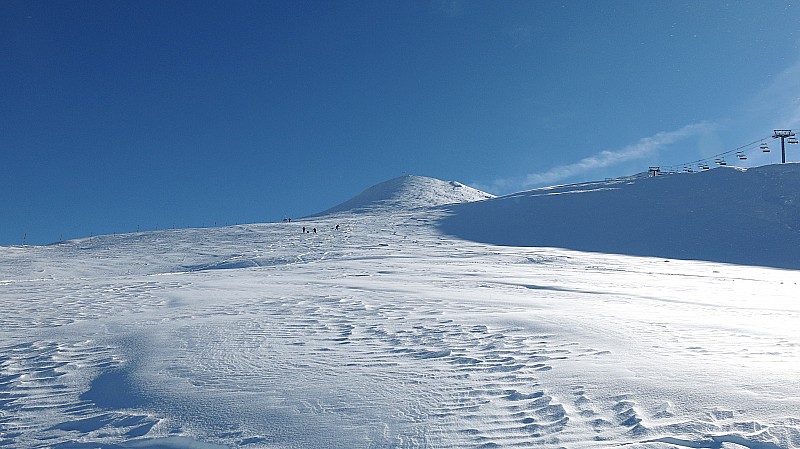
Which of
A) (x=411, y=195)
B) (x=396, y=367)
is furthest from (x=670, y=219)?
(x=396, y=367)

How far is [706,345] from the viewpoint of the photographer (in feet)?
24.0

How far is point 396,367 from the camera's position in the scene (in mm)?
6387

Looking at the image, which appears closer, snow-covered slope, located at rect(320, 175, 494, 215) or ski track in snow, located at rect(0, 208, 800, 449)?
ski track in snow, located at rect(0, 208, 800, 449)

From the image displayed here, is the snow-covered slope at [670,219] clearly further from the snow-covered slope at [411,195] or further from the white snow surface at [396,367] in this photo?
the white snow surface at [396,367]

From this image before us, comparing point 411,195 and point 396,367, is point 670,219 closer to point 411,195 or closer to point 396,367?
point 411,195

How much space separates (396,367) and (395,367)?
13 mm

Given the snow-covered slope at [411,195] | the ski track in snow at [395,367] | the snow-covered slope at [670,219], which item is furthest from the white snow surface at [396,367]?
the snow-covered slope at [411,195]

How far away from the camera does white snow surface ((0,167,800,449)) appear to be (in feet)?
14.6

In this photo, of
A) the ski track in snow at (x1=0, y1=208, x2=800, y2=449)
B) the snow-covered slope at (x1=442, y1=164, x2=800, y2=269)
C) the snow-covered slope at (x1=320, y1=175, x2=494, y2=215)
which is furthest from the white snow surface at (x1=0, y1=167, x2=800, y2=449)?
the snow-covered slope at (x1=320, y1=175, x2=494, y2=215)

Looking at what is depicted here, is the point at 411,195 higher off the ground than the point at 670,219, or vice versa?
the point at 411,195

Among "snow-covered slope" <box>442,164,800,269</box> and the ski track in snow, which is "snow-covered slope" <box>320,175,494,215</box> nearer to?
"snow-covered slope" <box>442,164,800,269</box>

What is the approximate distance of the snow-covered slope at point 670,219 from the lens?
3659cm

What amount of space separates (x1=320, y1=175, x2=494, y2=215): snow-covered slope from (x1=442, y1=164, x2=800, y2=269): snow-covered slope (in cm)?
1632

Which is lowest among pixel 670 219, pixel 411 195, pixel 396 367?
pixel 396 367
